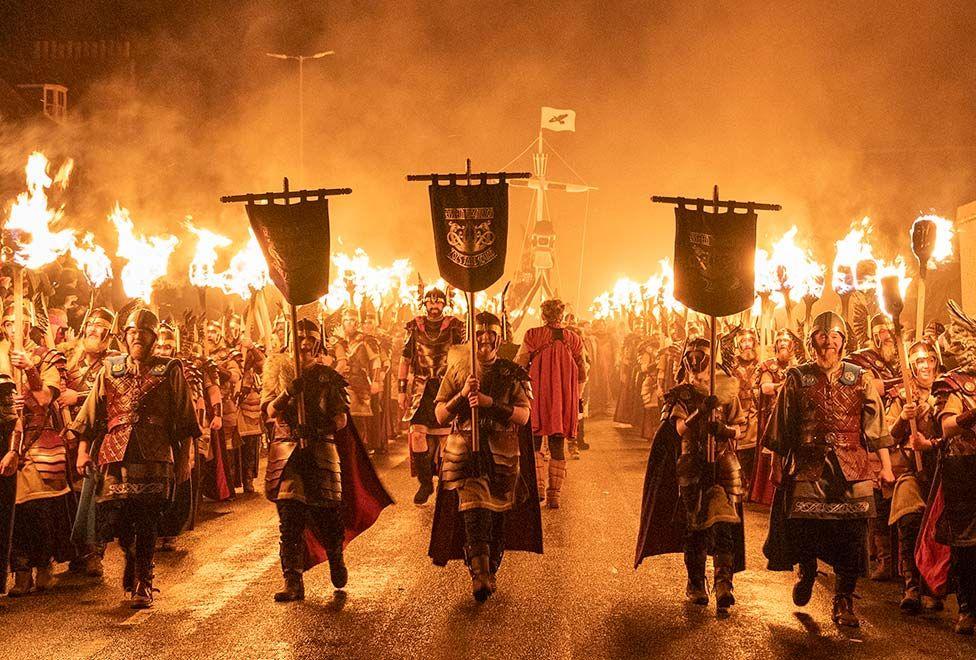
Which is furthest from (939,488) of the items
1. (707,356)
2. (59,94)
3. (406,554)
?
(59,94)

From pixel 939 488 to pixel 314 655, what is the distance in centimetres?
411

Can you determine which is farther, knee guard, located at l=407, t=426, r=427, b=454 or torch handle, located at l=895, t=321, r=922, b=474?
knee guard, located at l=407, t=426, r=427, b=454

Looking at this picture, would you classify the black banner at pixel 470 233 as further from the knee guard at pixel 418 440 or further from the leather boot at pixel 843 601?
the knee guard at pixel 418 440

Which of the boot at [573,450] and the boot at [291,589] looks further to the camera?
the boot at [573,450]

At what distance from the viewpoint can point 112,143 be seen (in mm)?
35938

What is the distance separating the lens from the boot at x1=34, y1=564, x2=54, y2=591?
303 inches

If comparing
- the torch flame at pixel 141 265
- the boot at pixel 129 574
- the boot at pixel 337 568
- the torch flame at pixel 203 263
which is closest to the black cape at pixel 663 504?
the boot at pixel 337 568

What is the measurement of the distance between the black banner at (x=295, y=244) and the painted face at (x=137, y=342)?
1.00 metres

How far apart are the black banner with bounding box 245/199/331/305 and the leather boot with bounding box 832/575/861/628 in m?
4.03

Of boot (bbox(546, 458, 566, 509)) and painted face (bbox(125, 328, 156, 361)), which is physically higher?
painted face (bbox(125, 328, 156, 361))

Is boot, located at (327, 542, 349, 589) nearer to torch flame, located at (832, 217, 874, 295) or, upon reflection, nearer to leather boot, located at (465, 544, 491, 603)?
leather boot, located at (465, 544, 491, 603)

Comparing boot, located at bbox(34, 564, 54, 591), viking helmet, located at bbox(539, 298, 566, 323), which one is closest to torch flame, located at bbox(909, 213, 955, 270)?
viking helmet, located at bbox(539, 298, 566, 323)

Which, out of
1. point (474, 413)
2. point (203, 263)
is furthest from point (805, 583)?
point (203, 263)

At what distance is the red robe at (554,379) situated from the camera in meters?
11.8
